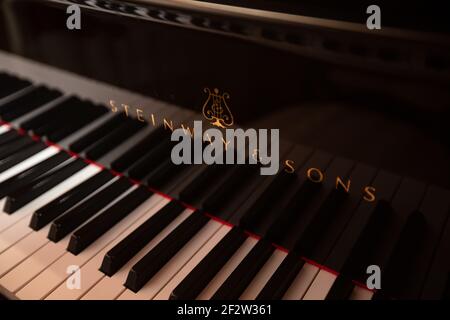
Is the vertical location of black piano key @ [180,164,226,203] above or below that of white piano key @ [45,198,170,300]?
above

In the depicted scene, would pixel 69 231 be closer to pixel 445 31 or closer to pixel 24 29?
pixel 24 29

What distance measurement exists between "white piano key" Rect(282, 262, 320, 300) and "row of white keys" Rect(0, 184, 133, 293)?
741 millimetres

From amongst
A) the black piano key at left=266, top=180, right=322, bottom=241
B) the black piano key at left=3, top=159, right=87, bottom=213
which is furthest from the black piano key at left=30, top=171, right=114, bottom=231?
the black piano key at left=266, top=180, right=322, bottom=241

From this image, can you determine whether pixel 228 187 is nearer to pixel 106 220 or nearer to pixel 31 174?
pixel 106 220

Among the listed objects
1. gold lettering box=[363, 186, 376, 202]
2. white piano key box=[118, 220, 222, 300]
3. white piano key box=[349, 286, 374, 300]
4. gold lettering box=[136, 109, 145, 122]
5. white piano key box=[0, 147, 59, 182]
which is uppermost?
gold lettering box=[136, 109, 145, 122]

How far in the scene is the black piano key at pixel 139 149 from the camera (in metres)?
1.46

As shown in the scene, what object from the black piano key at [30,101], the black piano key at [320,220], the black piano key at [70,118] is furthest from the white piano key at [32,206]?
the black piano key at [320,220]

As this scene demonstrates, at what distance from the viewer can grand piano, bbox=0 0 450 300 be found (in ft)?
3.01

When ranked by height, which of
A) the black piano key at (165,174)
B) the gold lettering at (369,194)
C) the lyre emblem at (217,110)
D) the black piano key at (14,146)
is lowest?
the black piano key at (14,146)

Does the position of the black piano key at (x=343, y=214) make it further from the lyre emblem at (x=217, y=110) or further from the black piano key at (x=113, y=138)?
the black piano key at (x=113, y=138)

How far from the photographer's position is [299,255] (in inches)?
51.3

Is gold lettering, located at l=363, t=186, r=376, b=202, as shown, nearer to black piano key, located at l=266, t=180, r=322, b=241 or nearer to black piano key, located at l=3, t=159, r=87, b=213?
black piano key, located at l=266, t=180, r=322, b=241

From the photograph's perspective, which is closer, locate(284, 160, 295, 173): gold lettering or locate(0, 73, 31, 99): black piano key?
locate(284, 160, 295, 173): gold lettering

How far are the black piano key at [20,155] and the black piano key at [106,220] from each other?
53 cm
